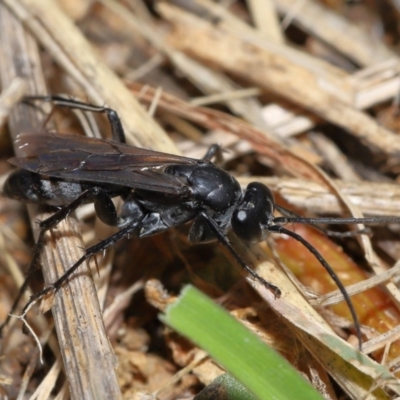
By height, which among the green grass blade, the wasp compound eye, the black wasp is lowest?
the green grass blade

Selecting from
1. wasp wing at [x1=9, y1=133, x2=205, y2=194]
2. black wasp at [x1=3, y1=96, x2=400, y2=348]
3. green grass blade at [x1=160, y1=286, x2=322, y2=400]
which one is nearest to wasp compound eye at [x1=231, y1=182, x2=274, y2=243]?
black wasp at [x1=3, y1=96, x2=400, y2=348]

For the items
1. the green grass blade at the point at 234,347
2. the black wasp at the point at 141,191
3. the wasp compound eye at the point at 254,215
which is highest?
the black wasp at the point at 141,191

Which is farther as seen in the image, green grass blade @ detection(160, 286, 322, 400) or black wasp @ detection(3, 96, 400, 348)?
black wasp @ detection(3, 96, 400, 348)

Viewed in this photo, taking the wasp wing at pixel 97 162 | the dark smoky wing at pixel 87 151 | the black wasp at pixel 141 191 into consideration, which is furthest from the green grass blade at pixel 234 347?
the dark smoky wing at pixel 87 151

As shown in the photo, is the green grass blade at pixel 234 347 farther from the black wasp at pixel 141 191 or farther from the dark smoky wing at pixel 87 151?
the dark smoky wing at pixel 87 151

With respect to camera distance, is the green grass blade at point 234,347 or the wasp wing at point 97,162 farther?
the wasp wing at point 97,162

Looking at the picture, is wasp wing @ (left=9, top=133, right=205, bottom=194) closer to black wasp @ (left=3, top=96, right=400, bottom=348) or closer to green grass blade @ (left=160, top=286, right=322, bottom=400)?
black wasp @ (left=3, top=96, right=400, bottom=348)

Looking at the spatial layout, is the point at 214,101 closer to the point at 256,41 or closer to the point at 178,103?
the point at 178,103

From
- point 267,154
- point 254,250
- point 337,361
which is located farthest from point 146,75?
point 337,361

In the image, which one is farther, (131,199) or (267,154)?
(267,154)
